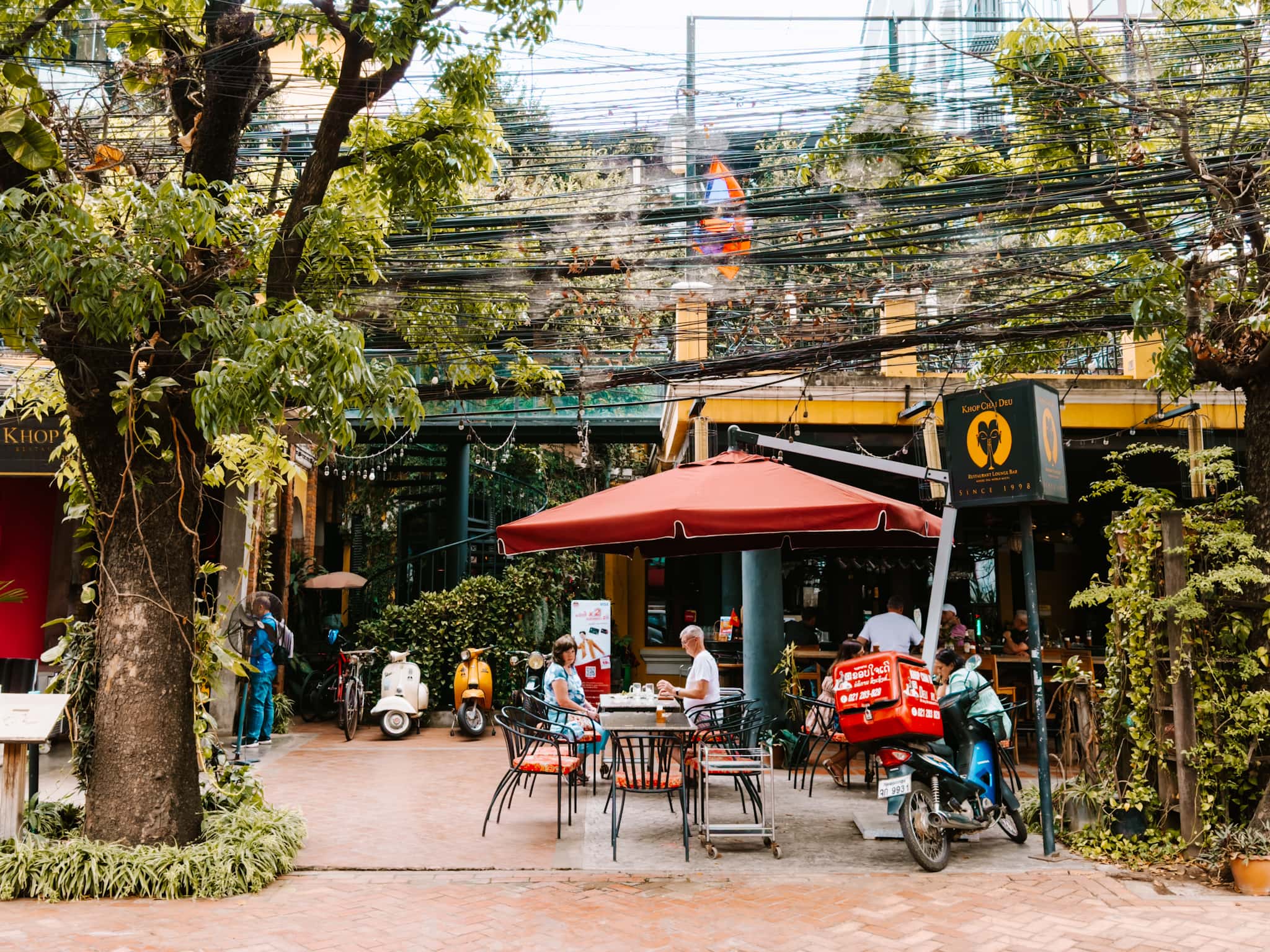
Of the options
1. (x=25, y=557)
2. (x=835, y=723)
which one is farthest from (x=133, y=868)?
(x=25, y=557)

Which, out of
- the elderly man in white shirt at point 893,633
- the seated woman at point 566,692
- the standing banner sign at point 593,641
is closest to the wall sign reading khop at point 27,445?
the seated woman at point 566,692

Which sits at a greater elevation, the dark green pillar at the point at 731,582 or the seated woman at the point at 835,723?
the dark green pillar at the point at 731,582

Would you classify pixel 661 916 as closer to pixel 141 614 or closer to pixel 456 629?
pixel 141 614

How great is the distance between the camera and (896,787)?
615cm

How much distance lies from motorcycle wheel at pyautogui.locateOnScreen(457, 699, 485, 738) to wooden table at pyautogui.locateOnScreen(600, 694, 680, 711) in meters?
4.61

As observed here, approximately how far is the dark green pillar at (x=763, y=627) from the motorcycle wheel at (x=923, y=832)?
4152 millimetres

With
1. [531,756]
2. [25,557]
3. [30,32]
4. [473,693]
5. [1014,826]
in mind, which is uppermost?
[30,32]

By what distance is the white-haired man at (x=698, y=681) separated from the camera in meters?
7.95

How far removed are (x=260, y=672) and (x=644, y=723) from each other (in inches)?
219

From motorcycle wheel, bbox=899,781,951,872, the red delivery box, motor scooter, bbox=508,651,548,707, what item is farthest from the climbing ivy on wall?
motor scooter, bbox=508,651,548,707

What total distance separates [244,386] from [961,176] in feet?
22.7

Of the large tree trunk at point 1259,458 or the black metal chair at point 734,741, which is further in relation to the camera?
the black metal chair at point 734,741

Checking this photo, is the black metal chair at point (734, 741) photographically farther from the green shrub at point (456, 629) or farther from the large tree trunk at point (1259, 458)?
the green shrub at point (456, 629)

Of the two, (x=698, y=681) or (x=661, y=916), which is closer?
(x=661, y=916)
